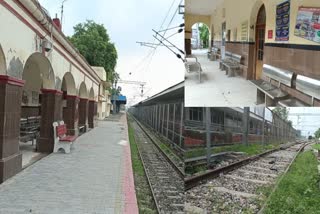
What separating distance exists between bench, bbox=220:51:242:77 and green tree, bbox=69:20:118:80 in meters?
41.9

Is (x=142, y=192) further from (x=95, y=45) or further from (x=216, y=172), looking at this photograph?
(x=95, y=45)

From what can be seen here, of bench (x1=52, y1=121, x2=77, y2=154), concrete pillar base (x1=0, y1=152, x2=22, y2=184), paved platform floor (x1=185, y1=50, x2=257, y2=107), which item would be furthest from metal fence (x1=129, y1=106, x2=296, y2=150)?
bench (x1=52, y1=121, x2=77, y2=154)

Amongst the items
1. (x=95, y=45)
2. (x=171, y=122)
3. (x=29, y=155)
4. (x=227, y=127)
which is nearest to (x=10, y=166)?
(x=29, y=155)

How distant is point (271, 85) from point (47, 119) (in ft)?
39.3

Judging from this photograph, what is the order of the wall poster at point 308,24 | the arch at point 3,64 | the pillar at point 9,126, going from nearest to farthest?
the wall poster at point 308,24, the arch at point 3,64, the pillar at point 9,126

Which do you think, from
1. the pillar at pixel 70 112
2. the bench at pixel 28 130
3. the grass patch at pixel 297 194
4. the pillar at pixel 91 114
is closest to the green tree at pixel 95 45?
the pillar at pixel 91 114

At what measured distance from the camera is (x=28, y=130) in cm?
1383

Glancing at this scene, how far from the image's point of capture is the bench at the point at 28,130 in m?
12.8

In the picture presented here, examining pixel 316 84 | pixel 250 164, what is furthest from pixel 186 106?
pixel 250 164

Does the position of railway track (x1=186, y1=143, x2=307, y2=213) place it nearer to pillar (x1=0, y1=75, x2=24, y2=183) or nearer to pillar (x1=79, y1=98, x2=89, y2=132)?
pillar (x1=0, y1=75, x2=24, y2=183)

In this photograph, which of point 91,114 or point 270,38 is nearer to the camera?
point 270,38

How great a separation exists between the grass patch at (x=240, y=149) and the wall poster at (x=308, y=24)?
69 centimetres

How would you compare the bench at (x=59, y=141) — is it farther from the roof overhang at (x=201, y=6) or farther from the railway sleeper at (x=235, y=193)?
the roof overhang at (x=201, y=6)

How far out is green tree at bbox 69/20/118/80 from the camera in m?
42.5
